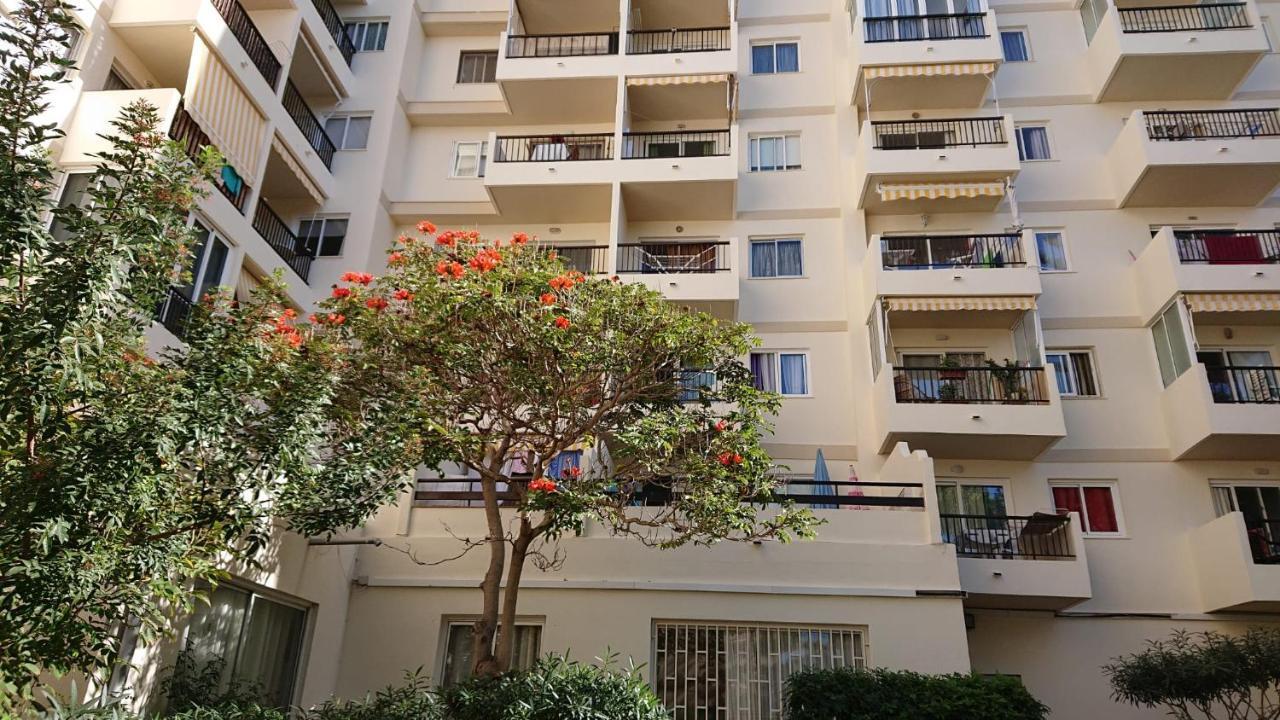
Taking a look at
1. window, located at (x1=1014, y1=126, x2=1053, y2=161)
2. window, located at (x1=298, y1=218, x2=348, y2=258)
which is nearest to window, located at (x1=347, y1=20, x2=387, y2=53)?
window, located at (x1=298, y1=218, x2=348, y2=258)

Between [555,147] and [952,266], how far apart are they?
9043 millimetres

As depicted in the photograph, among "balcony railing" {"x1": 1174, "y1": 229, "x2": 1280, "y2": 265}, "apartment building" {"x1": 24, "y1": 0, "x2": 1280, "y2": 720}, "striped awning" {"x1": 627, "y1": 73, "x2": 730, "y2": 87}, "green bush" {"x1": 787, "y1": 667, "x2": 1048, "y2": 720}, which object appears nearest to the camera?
"green bush" {"x1": 787, "y1": 667, "x2": 1048, "y2": 720}

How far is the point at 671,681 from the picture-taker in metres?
12.0

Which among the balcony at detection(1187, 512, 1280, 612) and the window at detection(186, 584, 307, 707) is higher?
the balcony at detection(1187, 512, 1280, 612)

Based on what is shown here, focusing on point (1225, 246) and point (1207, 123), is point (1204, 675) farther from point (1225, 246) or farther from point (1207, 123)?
point (1207, 123)

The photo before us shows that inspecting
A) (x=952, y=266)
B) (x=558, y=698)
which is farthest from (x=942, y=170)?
(x=558, y=698)

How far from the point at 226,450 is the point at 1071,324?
15908mm

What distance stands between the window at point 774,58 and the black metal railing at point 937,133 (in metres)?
2.90

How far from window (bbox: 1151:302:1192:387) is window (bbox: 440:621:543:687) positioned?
1269 cm

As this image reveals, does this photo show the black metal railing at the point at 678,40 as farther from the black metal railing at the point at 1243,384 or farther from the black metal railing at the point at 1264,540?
the black metal railing at the point at 1264,540

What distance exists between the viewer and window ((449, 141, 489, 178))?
20.1 meters

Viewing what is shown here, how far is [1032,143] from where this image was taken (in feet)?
61.5

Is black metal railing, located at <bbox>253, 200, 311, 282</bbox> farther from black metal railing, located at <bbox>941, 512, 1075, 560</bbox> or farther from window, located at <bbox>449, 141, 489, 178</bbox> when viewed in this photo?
black metal railing, located at <bbox>941, 512, 1075, 560</bbox>

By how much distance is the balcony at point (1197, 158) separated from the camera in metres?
16.5
